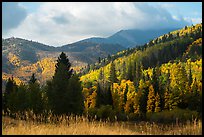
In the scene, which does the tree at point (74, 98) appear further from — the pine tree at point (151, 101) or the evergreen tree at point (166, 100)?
the pine tree at point (151, 101)

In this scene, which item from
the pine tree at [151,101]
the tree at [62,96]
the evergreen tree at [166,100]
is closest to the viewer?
the tree at [62,96]

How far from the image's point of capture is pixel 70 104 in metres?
39.8

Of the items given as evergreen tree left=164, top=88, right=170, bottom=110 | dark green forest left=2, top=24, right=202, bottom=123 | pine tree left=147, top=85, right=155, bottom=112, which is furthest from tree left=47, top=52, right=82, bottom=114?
pine tree left=147, top=85, right=155, bottom=112

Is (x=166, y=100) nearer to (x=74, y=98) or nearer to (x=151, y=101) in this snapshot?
(x=151, y=101)

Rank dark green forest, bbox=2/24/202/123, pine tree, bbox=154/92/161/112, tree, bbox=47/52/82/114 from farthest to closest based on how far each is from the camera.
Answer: pine tree, bbox=154/92/161/112, dark green forest, bbox=2/24/202/123, tree, bbox=47/52/82/114

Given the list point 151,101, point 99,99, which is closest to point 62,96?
point 99,99

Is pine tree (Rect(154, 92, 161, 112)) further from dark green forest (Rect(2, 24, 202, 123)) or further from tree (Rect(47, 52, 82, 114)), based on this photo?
tree (Rect(47, 52, 82, 114))

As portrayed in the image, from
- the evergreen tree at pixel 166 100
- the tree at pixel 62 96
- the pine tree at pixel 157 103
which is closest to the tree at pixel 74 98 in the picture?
the tree at pixel 62 96

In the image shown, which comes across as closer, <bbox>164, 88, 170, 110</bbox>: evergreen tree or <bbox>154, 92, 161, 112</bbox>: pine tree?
<bbox>164, 88, 170, 110</bbox>: evergreen tree

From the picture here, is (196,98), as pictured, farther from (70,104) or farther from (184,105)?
(70,104)

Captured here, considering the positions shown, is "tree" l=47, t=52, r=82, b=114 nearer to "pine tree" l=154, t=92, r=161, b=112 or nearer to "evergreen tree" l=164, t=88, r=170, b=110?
"pine tree" l=154, t=92, r=161, b=112

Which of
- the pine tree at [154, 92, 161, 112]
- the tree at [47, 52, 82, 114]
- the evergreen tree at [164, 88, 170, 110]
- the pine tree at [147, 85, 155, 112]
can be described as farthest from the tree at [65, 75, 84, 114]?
the pine tree at [147, 85, 155, 112]

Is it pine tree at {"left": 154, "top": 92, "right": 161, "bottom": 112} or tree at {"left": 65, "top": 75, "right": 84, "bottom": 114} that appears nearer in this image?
tree at {"left": 65, "top": 75, "right": 84, "bottom": 114}

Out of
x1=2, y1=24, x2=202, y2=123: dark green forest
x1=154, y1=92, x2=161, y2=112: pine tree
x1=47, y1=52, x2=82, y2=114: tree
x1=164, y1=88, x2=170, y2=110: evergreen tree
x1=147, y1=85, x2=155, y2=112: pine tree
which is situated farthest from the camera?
x1=147, y1=85, x2=155, y2=112: pine tree
